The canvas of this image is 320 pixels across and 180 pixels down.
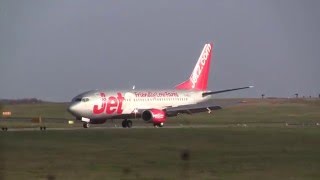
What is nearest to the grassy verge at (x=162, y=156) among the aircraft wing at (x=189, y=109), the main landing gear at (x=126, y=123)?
the main landing gear at (x=126, y=123)

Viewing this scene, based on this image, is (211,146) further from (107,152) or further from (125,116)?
(125,116)

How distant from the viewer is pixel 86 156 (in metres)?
34.0

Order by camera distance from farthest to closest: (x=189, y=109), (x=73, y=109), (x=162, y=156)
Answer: (x=189, y=109) → (x=73, y=109) → (x=162, y=156)

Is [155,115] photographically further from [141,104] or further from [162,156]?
[162,156]

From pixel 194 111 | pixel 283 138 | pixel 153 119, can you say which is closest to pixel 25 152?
pixel 283 138

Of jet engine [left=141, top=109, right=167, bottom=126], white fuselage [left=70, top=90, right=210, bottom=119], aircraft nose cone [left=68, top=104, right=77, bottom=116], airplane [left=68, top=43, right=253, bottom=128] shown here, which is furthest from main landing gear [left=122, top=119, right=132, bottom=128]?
aircraft nose cone [left=68, top=104, right=77, bottom=116]

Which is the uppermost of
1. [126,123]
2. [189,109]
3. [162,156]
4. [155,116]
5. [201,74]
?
[201,74]

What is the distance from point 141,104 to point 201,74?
11842mm

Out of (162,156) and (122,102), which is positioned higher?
(122,102)

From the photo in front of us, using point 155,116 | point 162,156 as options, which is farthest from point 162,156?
point 155,116

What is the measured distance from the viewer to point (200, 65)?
86.1m

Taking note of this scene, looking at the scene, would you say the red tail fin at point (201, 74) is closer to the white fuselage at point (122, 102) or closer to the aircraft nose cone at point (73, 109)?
the white fuselage at point (122, 102)

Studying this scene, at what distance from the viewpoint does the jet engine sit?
240 feet

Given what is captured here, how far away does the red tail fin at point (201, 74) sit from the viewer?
274 ft
